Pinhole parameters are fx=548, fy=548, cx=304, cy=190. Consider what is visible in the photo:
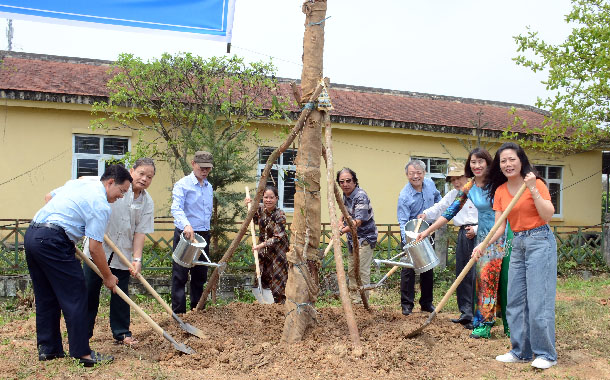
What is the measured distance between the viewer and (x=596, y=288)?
842cm

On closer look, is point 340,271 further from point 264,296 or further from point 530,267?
point 264,296

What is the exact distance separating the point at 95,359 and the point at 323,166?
7.13 m

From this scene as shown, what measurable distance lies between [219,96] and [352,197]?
362 cm

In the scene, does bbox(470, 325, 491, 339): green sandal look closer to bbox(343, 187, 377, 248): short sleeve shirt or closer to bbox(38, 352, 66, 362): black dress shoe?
bbox(343, 187, 377, 248): short sleeve shirt

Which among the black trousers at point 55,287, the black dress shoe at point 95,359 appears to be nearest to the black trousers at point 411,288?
the black dress shoe at point 95,359

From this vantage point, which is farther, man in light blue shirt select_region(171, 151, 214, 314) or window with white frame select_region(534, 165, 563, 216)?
window with white frame select_region(534, 165, 563, 216)

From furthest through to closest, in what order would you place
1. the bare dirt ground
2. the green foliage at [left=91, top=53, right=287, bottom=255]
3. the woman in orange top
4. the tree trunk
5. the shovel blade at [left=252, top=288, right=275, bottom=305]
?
the green foliage at [left=91, top=53, right=287, bottom=255], the shovel blade at [left=252, top=288, right=275, bottom=305], the tree trunk, the woman in orange top, the bare dirt ground

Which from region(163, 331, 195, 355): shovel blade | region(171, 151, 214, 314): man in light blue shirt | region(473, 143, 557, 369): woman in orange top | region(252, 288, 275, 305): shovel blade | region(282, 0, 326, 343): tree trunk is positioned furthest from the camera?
region(252, 288, 275, 305): shovel blade

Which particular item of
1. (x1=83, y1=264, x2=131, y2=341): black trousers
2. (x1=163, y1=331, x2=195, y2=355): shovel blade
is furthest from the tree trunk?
(x1=83, y1=264, x2=131, y2=341): black trousers

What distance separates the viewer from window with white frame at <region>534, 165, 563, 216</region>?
45.6 ft

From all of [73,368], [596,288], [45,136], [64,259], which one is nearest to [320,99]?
[64,259]

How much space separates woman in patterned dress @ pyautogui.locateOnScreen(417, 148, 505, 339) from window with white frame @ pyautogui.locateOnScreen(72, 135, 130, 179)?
6.80m

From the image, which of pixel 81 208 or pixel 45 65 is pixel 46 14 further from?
pixel 45 65

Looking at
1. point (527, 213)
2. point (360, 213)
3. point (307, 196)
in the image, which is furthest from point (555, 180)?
point (307, 196)
